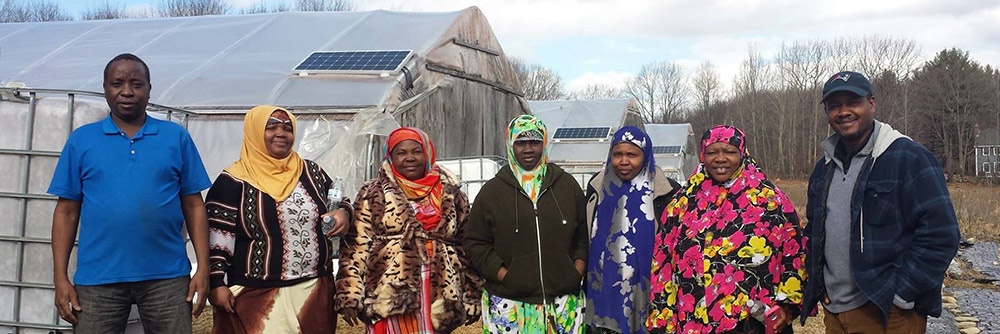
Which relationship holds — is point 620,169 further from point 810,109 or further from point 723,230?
point 810,109

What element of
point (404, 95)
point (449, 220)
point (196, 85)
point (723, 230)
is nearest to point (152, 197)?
point (449, 220)

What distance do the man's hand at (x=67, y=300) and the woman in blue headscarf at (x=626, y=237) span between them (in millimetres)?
2142

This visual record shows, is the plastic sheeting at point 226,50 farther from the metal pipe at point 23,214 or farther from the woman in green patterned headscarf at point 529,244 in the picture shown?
the woman in green patterned headscarf at point 529,244

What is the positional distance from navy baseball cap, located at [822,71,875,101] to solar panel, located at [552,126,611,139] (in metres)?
16.9

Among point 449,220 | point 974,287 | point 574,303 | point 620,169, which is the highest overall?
point 620,169

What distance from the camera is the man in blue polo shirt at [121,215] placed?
9.30 feet

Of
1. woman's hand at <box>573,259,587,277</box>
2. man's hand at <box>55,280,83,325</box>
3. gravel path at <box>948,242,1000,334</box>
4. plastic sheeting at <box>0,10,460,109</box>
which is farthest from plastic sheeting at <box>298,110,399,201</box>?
gravel path at <box>948,242,1000,334</box>

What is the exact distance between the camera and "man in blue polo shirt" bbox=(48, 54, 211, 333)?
2834 mm

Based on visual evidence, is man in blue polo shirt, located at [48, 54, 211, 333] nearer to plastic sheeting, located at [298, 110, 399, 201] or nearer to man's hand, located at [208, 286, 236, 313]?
man's hand, located at [208, 286, 236, 313]

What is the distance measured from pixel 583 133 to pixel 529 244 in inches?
668

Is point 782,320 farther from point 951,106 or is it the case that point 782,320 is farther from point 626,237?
point 951,106

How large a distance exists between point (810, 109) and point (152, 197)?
145 feet

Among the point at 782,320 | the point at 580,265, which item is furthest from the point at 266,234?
the point at 782,320

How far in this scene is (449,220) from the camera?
3.50m
